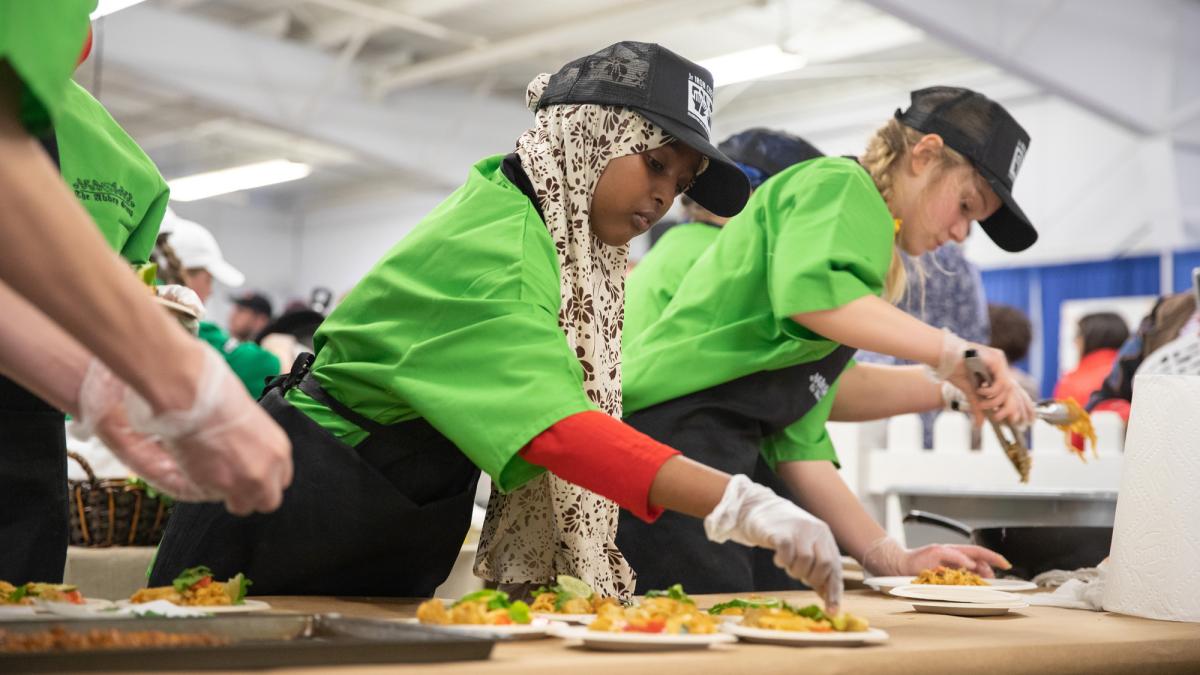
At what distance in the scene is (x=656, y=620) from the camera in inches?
50.1

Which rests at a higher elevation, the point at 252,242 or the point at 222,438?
the point at 252,242

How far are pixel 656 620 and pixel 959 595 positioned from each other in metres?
0.77

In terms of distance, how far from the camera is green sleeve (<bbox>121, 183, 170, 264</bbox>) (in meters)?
1.96

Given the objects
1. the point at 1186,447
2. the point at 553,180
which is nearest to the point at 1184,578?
the point at 1186,447

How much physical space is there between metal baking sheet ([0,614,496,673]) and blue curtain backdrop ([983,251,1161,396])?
10.6 meters

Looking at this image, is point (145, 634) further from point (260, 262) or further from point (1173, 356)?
point (260, 262)

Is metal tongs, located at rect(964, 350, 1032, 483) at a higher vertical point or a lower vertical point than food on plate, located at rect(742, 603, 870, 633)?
higher

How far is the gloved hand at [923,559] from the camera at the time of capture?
7.65ft

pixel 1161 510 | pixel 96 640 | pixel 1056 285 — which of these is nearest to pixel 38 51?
pixel 96 640

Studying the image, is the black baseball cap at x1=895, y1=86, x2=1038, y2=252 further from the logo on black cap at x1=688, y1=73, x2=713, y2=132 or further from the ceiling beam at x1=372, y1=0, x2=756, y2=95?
the ceiling beam at x1=372, y1=0, x2=756, y2=95

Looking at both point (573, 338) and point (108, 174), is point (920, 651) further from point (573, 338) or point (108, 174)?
point (108, 174)

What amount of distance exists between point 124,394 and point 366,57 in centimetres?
1084

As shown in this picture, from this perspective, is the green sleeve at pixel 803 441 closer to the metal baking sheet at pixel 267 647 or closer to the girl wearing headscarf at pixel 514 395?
the girl wearing headscarf at pixel 514 395

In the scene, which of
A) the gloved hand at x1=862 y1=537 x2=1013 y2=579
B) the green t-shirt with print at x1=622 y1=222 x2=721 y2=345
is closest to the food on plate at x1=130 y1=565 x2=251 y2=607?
the green t-shirt with print at x1=622 y1=222 x2=721 y2=345
